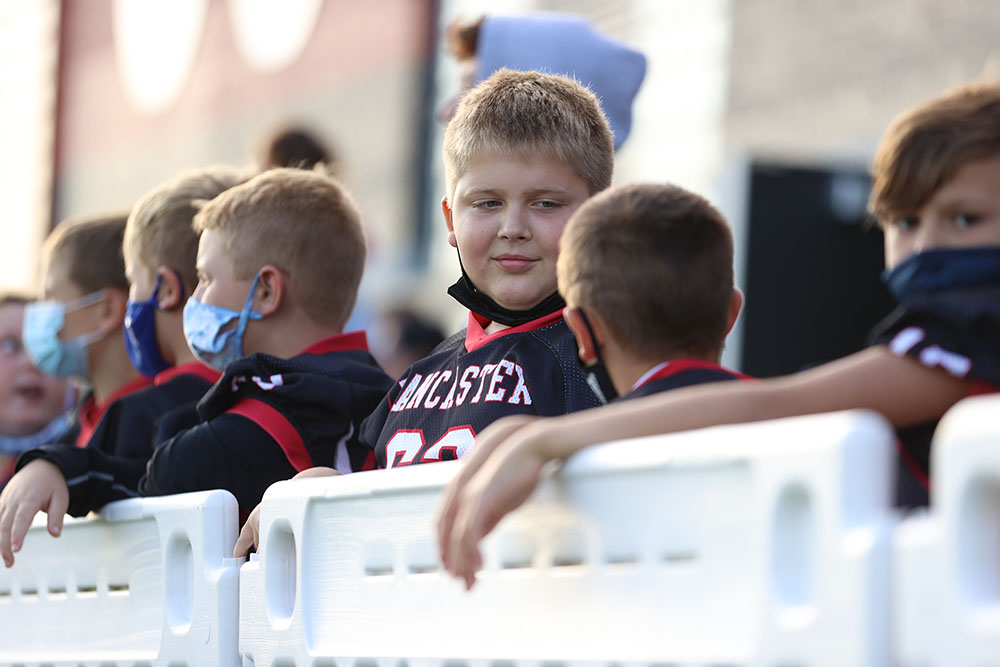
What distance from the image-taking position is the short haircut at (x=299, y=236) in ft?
10.5

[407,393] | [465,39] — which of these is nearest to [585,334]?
[407,393]

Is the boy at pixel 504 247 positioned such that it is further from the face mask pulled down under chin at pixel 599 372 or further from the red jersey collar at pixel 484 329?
the face mask pulled down under chin at pixel 599 372

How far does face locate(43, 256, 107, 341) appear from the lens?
397cm

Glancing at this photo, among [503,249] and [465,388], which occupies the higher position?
[503,249]

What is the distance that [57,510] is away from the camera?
2.78 metres

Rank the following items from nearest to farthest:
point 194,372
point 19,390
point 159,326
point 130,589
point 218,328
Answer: point 130,589 → point 218,328 → point 194,372 → point 159,326 → point 19,390

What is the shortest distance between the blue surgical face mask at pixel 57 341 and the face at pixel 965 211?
2.61 m

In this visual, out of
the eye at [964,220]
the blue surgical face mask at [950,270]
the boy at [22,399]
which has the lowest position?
the boy at [22,399]

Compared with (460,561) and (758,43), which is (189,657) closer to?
(460,561)

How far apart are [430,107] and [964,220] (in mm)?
8244

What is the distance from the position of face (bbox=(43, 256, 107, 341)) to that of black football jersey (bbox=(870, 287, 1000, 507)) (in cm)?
268

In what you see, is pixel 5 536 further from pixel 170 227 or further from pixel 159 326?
pixel 170 227

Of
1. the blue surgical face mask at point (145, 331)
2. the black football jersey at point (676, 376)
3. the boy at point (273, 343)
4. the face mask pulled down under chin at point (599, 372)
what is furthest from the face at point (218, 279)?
the black football jersey at point (676, 376)

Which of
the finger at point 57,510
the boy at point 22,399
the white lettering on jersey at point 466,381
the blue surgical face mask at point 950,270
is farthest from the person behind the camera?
the boy at point 22,399
